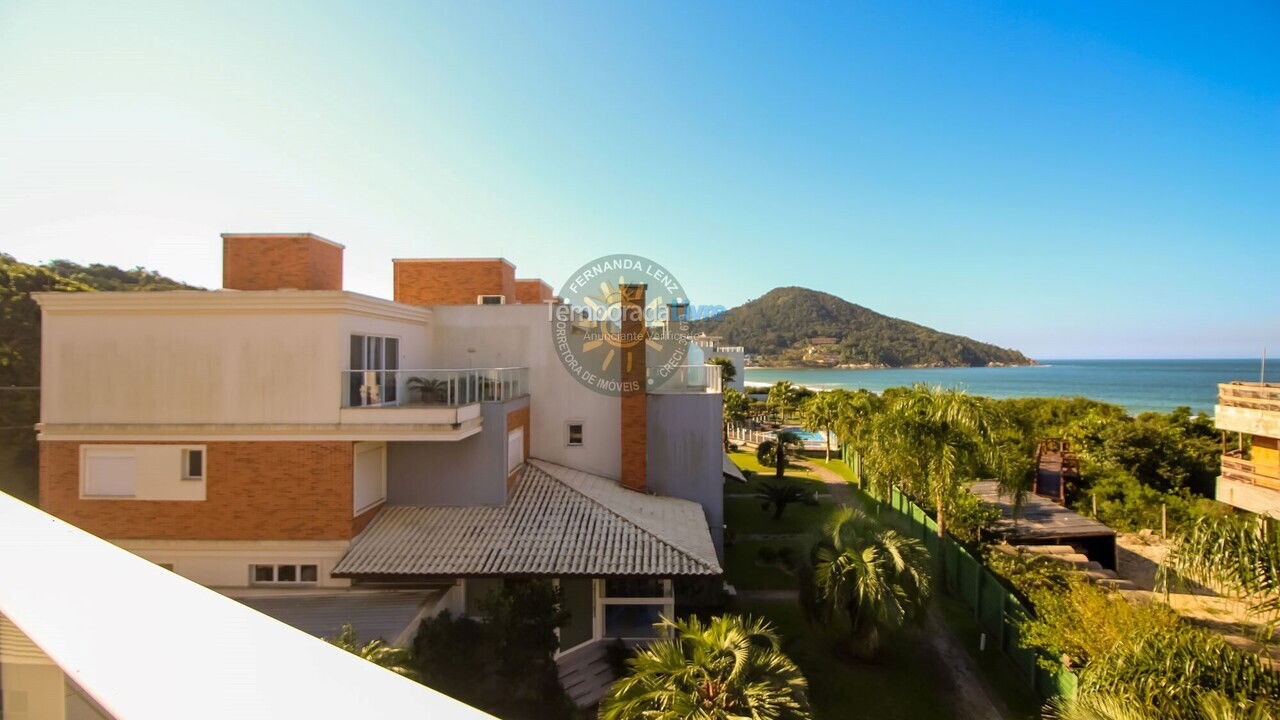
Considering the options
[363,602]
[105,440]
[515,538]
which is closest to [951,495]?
[515,538]

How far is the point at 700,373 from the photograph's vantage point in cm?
2055

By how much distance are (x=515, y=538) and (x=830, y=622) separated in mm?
7454

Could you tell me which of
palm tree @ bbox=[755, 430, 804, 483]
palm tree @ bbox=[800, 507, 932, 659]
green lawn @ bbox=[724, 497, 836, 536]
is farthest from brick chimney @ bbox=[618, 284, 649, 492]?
palm tree @ bbox=[755, 430, 804, 483]

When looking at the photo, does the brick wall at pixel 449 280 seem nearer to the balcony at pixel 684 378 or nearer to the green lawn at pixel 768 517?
the balcony at pixel 684 378

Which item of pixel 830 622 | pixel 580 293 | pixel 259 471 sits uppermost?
pixel 580 293

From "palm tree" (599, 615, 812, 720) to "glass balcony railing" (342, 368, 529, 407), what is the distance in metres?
8.61

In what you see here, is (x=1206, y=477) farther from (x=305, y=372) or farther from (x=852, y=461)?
(x=305, y=372)

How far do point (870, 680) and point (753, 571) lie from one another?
6.55 m

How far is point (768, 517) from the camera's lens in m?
25.8

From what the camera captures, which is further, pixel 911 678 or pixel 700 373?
pixel 700 373

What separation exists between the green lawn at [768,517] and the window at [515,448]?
1018cm

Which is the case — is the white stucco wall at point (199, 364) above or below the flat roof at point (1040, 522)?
above

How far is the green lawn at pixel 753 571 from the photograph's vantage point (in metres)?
18.1

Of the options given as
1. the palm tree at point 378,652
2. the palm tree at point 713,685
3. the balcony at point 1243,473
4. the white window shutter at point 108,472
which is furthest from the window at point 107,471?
the balcony at point 1243,473
